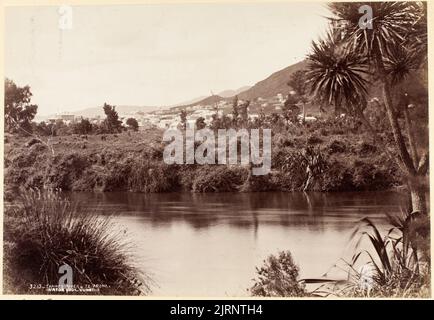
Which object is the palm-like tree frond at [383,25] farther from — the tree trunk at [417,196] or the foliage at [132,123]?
the foliage at [132,123]

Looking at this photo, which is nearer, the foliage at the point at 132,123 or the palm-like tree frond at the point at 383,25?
the palm-like tree frond at the point at 383,25

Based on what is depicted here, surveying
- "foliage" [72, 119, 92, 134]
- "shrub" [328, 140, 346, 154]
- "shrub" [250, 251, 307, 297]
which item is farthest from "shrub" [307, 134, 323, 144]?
"foliage" [72, 119, 92, 134]

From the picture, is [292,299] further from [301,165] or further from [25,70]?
[25,70]

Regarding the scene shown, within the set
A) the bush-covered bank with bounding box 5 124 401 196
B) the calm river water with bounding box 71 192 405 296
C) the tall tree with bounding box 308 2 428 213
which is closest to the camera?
the tall tree with bounding box 308 2 428 213

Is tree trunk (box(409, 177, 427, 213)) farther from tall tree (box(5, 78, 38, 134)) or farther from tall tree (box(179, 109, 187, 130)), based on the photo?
tall tree (box(5, 78, 38, 134))

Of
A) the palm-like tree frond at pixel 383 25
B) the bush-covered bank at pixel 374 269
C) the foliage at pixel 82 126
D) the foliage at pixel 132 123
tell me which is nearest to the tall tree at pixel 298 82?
the palm-like tree frond at pixel 383 25

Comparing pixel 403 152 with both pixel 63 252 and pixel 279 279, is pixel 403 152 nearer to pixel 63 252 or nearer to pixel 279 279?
pixel 279 279
